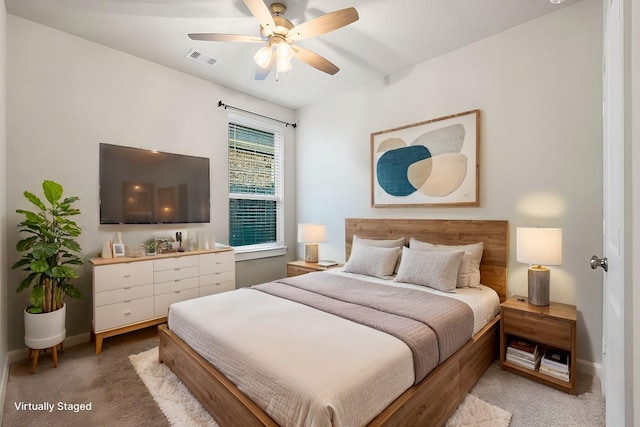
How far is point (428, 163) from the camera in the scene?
10.4 ft

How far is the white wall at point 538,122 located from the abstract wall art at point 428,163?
95mm

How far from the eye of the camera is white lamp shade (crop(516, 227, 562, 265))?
2158mm

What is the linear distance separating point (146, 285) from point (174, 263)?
32cm

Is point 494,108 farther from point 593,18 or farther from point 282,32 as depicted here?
point 282,32

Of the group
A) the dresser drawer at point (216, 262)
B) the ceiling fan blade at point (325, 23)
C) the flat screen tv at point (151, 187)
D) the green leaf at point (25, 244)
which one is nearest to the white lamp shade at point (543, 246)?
the ceiling fan blade at point (325, 23)

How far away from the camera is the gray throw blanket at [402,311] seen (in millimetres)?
1604

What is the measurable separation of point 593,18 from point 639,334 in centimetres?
268

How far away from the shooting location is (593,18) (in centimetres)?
225

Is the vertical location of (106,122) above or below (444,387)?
above

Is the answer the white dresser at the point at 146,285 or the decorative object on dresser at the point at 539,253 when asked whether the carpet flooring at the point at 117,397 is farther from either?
the decorative object on dresser at the point at 539,253

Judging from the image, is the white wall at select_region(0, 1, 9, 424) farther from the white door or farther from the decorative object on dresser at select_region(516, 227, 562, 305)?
the decorative object on dresser at select_region(516, 227, 562, 305)

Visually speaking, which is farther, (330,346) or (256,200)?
(256,200)

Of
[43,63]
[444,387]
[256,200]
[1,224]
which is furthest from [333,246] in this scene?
[43,63]

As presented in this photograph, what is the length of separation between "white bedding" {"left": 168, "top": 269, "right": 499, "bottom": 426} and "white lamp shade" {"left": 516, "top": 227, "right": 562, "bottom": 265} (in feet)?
4.68
